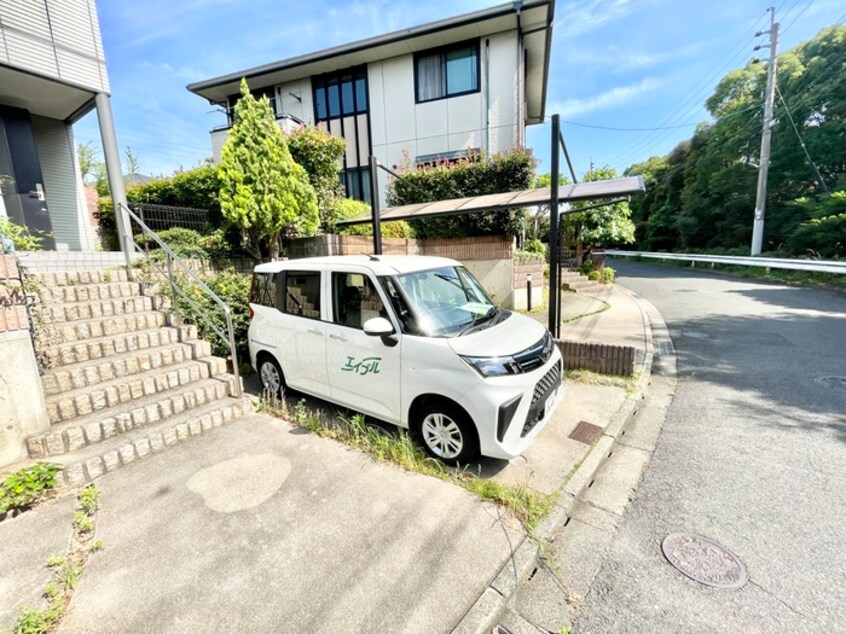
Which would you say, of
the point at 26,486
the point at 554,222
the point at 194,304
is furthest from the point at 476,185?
the point at 26,486

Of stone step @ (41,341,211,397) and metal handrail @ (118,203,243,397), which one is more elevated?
metal handrail @ (118,203,243,397)

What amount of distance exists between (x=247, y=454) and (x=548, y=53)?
15953mm

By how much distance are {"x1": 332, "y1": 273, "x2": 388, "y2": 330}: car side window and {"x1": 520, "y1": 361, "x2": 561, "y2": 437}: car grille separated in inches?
61.3

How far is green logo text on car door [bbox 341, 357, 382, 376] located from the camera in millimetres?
3516

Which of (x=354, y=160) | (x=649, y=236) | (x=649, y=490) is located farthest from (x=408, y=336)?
(x=649, y=236)

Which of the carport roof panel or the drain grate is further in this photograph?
the carport roof panel

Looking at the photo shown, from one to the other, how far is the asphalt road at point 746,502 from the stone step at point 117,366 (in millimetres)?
4810

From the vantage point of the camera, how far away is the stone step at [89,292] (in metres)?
4.60

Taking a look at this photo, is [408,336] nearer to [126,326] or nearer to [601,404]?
[601,404]

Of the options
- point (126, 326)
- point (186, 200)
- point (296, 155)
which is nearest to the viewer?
point (126, 326)

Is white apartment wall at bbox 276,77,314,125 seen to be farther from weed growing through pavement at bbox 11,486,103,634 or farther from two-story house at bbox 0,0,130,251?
weed growing through pavement at bbox 11,486,103,634

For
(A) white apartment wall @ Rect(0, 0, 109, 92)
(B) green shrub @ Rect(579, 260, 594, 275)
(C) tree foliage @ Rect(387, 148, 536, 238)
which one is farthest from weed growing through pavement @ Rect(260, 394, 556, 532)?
(B) green shrub @ Rect(579, 260, 594, 275)

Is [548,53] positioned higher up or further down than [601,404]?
higher up

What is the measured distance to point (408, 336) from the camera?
3297mm
